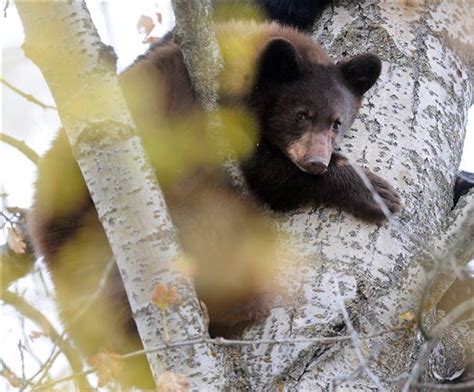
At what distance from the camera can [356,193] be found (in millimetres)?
4805

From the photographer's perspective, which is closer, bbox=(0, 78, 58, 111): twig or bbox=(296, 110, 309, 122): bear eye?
bbox=(0, 78, 58, 111): twig

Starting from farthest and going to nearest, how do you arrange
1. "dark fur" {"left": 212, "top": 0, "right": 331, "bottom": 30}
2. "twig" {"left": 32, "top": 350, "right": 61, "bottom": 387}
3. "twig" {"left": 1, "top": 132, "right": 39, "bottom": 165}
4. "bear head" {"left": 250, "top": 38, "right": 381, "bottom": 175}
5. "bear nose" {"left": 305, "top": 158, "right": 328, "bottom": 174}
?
"dark fur" {"left": 212, "top": 0, "right": 331, "bottom": 30}
"twig" {"left": 1, "top": 132, "right": 39, "bottom": 165}
"bear head" {"left": 250, "top": 38, "right": 381, "bottom": 175}
"bear nose" {"left": 305, "top": 158, "right": 328, "bottom": 174}
"twig" {"left": 32, "top": 350, "right": 61, "bottom": 387}

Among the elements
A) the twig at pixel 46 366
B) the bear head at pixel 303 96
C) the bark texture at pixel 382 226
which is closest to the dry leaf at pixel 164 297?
the bark texture at pixel 382 226

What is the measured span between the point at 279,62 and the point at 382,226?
4.53ft

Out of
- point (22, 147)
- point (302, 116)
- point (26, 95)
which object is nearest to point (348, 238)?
point (302, 116)

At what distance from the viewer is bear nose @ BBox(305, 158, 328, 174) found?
4.89m

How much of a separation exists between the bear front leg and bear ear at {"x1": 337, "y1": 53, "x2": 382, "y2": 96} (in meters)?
0.71

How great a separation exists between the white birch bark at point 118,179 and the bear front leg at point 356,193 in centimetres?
143

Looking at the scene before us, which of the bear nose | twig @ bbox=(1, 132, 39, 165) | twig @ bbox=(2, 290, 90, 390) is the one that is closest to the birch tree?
the bear nose

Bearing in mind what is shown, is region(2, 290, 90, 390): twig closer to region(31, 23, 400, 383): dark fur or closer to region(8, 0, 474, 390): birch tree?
region(31, 23, 400, 383): dark fur

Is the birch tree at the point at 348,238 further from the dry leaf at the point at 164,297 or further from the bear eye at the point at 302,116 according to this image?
A: the bear eye at the point at 302,116

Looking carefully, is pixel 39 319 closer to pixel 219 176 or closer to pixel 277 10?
pixel 219 176

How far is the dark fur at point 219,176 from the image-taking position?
470cm

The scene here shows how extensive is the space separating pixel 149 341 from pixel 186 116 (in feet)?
5.61
